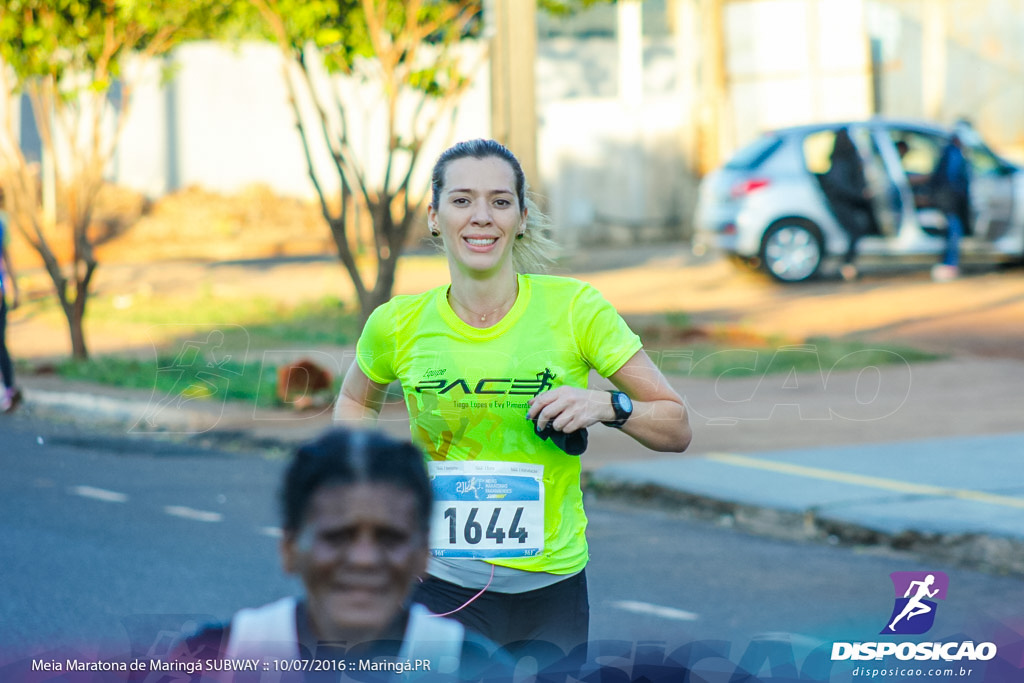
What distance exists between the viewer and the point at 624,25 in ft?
93.0

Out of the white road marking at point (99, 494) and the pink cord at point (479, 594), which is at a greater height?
the pink cord at point (479, 594)

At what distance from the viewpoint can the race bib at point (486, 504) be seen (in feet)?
10.8

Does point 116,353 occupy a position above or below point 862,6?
below

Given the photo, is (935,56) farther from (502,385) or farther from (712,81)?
(502,385)

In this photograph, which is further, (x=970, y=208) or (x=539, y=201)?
(x=970, y=208)

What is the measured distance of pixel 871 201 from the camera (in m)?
17.9

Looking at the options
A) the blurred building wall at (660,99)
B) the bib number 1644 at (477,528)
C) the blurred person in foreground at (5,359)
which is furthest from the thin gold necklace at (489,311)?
the blurred building wall at (660,99)

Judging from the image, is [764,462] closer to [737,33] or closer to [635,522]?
[635,522]

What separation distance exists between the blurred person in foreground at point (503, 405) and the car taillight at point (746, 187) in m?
14.9

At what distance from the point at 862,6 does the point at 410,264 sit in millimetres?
8617

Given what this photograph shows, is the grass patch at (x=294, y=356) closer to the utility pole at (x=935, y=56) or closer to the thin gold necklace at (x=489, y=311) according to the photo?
the thin gold necklace at (x=489, y=311)

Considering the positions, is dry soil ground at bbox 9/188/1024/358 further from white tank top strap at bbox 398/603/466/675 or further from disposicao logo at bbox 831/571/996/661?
white tank top strap at bbox 398/603/466/675

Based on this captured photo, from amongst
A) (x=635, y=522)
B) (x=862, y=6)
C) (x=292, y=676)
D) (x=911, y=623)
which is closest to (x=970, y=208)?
(x=862, y=6)

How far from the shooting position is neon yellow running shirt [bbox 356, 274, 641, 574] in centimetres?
332
